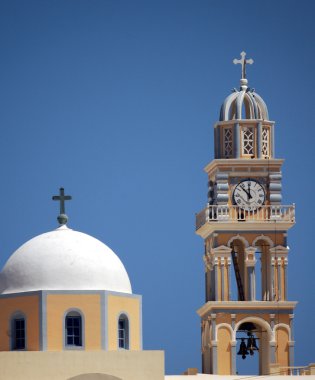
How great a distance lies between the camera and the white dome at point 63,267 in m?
124

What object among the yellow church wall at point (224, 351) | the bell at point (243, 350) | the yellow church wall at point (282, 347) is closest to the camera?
the yellow church wall at point (224, 351)

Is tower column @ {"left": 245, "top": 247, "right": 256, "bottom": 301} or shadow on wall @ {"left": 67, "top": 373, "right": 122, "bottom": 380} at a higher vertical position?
tower column @ {"left": 245, "top": 247, "right": 256, "bottom": 301}

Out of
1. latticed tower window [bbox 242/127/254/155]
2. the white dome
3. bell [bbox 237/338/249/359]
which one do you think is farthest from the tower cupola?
the white dome

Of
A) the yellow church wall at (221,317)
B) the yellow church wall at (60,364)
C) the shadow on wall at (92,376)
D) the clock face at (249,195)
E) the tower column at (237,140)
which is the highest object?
the tower column at (237,140)

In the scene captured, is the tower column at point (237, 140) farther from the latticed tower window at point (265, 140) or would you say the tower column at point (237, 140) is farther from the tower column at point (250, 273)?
the tower column at point (250, 273)

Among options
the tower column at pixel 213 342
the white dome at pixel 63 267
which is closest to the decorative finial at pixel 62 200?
the white dome at pixel 63 267

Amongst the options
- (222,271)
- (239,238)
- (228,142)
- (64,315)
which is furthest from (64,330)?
(228,142)

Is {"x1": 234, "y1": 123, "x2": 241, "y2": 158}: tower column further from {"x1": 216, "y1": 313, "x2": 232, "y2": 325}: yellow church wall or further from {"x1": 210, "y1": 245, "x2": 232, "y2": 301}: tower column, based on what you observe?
{"x1": 216, "y1": 313, "x2": 232, "y2": 325}: yellow church wall

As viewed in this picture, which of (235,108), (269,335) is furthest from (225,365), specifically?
(235,108)

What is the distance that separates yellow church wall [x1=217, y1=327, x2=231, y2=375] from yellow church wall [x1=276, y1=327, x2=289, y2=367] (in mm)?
2288

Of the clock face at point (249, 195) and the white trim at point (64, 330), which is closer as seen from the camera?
the white trim at point (64, 330)

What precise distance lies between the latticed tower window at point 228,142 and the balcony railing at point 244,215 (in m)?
2.73

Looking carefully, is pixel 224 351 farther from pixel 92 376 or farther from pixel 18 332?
pixel 18 332

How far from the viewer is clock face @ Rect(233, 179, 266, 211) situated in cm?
14050
